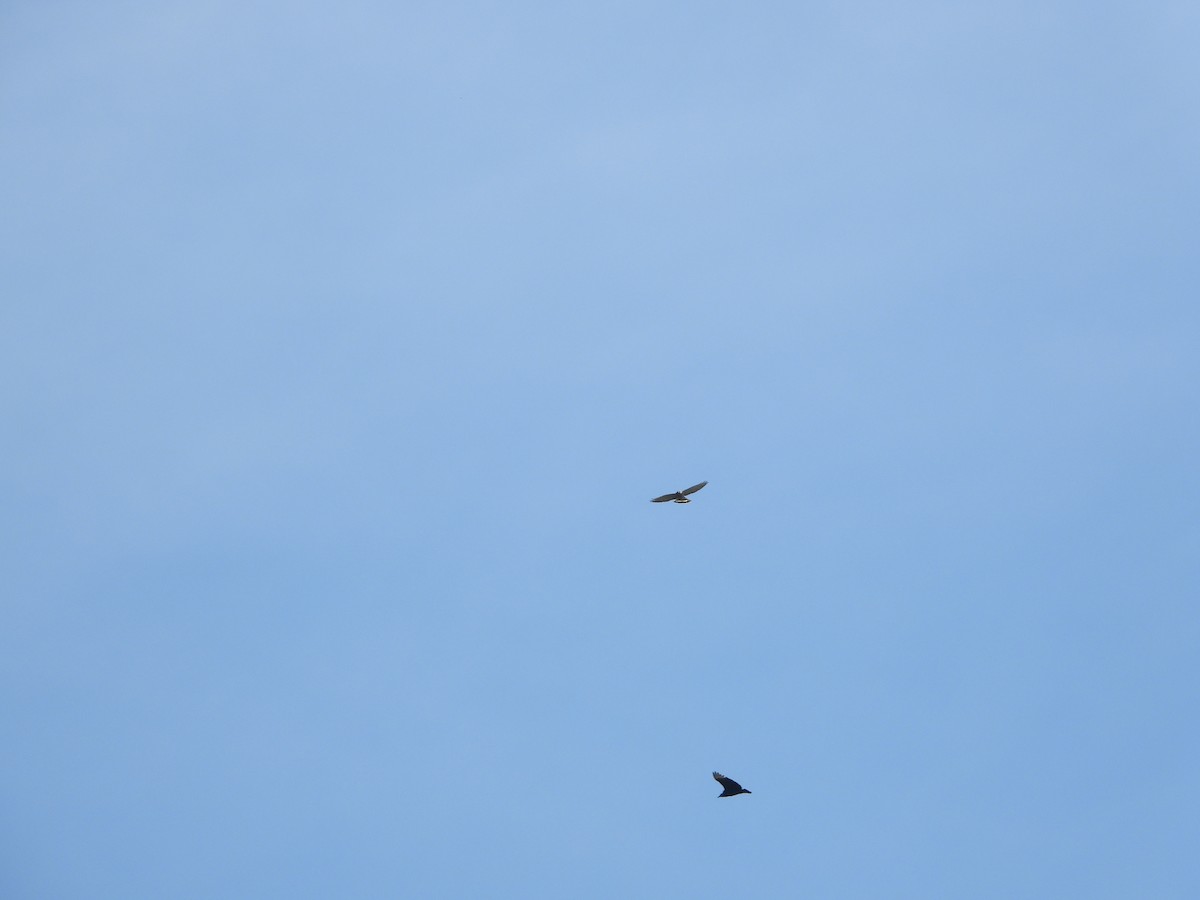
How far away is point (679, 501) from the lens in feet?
331

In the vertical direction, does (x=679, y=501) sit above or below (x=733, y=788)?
above

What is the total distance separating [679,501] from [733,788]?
18.7 metres

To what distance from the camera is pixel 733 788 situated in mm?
90438

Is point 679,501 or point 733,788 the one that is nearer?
point 733,788
